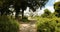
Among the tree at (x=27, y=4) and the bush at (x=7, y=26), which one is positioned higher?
the tree at (x=27, y=4)

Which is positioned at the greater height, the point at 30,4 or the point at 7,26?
the point at 30,4

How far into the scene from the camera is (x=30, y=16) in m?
28.2

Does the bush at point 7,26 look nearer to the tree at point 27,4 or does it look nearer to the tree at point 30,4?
the tree at point 27,4

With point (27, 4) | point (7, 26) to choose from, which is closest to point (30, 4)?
point (27, 4)

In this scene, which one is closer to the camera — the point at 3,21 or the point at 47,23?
the point at 3,21

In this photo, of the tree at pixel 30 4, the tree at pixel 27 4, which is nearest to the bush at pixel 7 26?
the tree at pixel 27 4

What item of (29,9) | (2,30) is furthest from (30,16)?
(2,30)

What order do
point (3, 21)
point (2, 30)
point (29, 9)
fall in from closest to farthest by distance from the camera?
point (2, 30)
point (3, 21)
point (29, 9)

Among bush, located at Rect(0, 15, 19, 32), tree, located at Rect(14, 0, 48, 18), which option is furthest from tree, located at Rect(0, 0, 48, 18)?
bush, located at Rect(0, 15, 19, 32)

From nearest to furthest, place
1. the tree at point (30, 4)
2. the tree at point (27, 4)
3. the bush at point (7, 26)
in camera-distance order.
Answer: the bush at point (7, 26) → the tree at point (27, 4) → the tree at point (30, 4)

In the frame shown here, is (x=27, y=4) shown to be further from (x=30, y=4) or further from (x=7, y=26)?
(x=7, y=26)

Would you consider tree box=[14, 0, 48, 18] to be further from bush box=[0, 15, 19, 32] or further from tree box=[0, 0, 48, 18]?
bush box=[0, 15, 19, 32]

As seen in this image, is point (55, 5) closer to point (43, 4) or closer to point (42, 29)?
point (43, 4)

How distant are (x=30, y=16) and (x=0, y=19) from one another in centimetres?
1548
